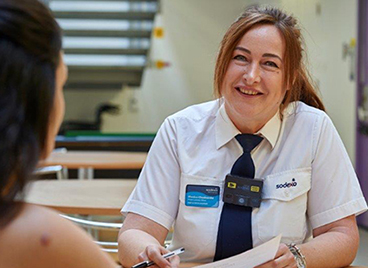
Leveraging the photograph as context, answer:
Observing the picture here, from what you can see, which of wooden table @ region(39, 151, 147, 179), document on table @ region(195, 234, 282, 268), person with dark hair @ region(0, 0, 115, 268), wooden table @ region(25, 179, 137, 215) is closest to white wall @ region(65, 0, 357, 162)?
wooden table @ region(39, 151, 147, 179)

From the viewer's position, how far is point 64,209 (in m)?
2.60

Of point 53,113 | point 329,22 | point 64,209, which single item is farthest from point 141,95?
point 53,113

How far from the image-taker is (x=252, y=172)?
1.83m

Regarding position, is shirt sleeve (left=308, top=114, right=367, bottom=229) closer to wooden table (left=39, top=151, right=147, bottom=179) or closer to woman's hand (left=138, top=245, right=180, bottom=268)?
woman's hand (left=138, top=245, right=180, bottom=268)

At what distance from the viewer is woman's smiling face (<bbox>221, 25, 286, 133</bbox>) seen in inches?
72.2

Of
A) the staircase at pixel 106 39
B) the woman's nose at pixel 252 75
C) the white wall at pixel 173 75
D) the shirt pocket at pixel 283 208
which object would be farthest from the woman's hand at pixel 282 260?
the white wall at pixel 173 75

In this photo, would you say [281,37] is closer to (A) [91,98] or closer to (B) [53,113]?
(B) [53,113]

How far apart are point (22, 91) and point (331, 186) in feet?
3.97

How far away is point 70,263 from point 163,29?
8.68 metres

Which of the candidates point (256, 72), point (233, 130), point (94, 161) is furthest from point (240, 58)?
point (94, 161)

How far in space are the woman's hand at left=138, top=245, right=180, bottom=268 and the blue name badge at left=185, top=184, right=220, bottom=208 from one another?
24cm

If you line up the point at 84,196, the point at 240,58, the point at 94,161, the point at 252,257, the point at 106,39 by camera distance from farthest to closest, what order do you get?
the point at 106,39, the point at 94,161, the point at 84,196, the point at 240,58, the point at 252,257

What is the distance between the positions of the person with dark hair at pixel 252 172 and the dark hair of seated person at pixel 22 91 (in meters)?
0.90

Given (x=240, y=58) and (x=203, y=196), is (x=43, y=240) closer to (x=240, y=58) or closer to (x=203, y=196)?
(x=203, y=196)
